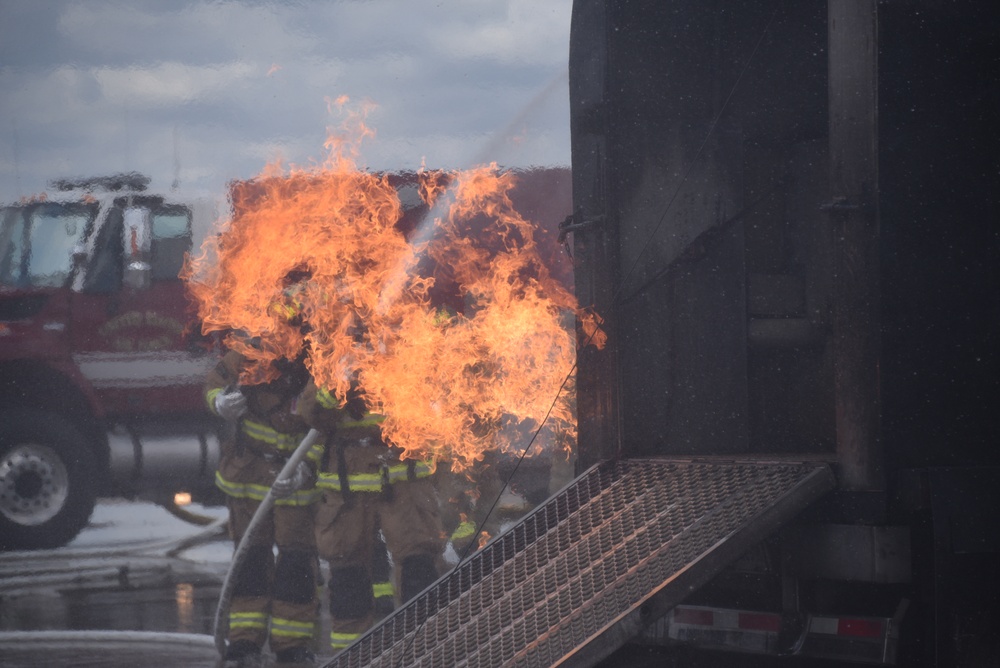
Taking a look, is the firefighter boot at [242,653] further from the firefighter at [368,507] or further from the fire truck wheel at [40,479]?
the fire truck wheel at [40,479]

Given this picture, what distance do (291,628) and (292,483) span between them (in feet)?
2.58

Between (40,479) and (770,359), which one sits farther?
(40,479)

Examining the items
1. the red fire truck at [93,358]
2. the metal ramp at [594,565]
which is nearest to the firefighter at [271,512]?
the metal ramp at [594,565]

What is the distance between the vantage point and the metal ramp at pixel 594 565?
121 inches

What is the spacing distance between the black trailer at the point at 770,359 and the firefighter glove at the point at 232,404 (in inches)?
112

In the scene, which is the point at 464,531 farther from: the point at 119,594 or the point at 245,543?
the point at 119,594

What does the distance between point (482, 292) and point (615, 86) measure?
3202 millimetres

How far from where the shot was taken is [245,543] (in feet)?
20.6

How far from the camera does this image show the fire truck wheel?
913 centimetres

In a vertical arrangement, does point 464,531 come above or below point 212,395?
below

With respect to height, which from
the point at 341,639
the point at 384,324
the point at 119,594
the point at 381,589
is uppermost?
the point at 384,324

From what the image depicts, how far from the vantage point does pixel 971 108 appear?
10.4 ft

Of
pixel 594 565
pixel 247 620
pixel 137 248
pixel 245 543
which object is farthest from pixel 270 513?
pixel 137 248

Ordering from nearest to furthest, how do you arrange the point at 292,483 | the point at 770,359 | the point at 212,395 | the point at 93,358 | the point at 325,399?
the point at 770,359, the point at 325,399, the point at 292,483, the point at 212,395, the point at 93,358
